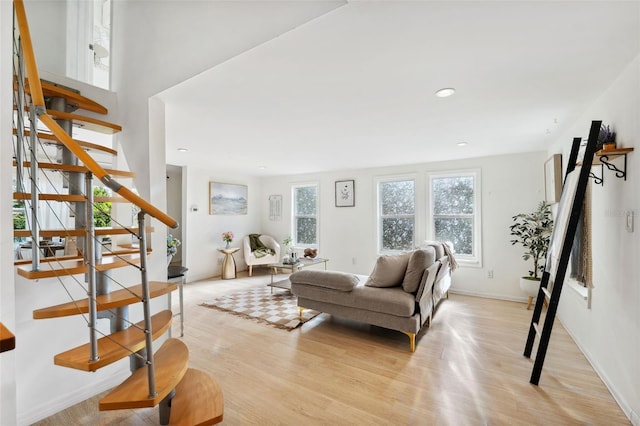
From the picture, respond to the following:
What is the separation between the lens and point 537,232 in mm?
3727

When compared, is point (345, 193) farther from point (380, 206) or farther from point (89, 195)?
point (89, 195)

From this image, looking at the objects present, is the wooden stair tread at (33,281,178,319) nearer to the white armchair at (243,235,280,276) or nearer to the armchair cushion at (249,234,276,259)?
the white armchair at (243,235,280,276)

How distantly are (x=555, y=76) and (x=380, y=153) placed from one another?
95.2 inches

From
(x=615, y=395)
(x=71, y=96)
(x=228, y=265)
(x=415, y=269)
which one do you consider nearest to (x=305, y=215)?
(x=228, y=265)

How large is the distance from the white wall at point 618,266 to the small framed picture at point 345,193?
142 inches

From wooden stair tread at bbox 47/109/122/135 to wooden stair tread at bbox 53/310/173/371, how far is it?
4.91 feet

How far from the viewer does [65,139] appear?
50.4 inches

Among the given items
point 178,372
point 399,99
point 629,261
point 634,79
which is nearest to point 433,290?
point 629,261

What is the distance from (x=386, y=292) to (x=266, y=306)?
182 centimetres

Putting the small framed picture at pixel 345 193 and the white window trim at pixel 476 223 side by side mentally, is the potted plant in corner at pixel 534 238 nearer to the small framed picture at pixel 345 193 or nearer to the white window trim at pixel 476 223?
the white window trim at pixel 476 223

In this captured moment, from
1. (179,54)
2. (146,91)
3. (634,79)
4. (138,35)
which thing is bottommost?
(634,79)

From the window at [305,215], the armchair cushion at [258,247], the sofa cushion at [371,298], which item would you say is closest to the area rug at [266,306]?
the sofa cushion at [371,298]

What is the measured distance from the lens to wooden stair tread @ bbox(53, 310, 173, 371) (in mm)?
1257

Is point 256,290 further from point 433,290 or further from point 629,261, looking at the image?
point 629,261
